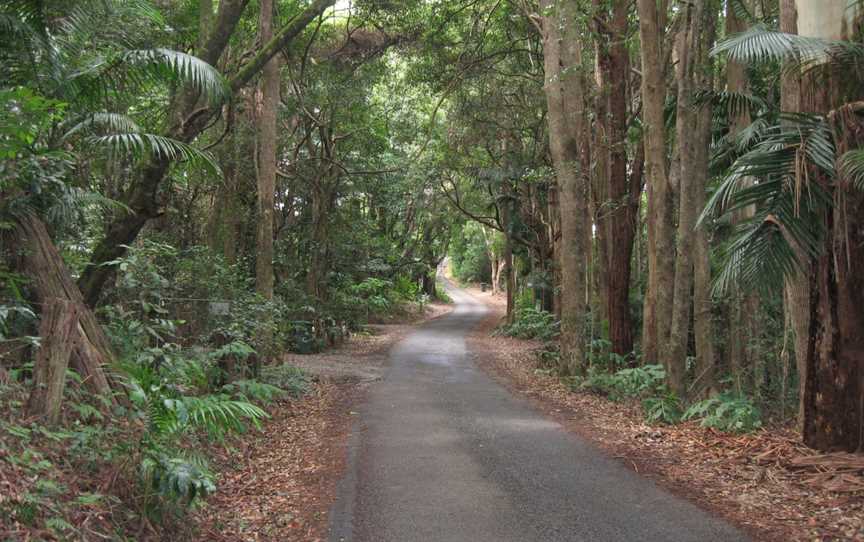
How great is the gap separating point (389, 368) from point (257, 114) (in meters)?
7.75

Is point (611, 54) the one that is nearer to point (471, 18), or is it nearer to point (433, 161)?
point (471, 18)

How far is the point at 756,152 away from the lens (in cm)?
686

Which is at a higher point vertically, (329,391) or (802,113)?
(802,113)

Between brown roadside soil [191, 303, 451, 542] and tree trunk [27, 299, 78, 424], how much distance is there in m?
1.39

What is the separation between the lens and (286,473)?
7.40 m

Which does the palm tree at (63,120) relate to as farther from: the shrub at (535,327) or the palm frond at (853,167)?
the shrub at (535,327)

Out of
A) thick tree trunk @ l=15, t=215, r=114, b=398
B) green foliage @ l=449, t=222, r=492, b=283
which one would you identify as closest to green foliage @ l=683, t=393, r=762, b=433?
thick tree trunk @ l=15, t=215, r=114, b=398

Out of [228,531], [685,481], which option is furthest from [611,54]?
[228,531]

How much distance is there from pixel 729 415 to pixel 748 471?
77.9 inches

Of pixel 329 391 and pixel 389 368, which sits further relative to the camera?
pixel 389 368

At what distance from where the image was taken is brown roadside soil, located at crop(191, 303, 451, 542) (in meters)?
5.50

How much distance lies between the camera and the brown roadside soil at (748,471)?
17.7ft

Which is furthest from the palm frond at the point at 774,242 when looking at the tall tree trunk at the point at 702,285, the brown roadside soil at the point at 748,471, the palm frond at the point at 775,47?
the tall tree trunk at the point at 702,285

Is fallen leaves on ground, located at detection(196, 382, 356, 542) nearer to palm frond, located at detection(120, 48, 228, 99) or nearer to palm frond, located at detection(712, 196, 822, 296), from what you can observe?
palm frond, located at detection(120, 48, 228, 99)
